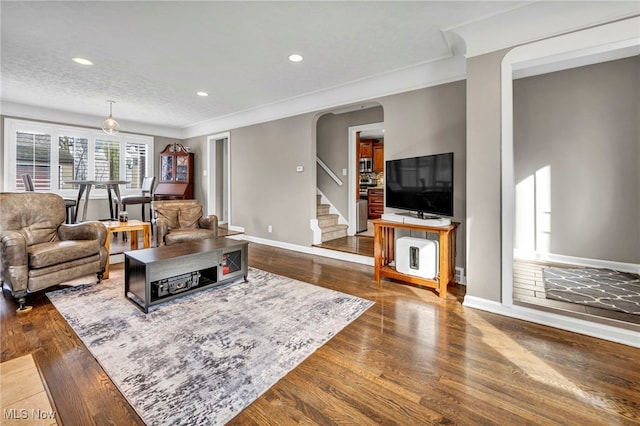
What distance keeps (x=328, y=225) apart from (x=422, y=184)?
2.44 m

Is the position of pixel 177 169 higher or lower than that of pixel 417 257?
higher

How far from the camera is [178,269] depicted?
9.06 feet

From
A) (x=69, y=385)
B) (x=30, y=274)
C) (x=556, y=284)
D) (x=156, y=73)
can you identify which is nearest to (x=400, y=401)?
(x=69, y=385)

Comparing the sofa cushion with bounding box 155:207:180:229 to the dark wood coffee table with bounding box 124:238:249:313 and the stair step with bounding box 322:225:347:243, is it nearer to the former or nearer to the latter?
the dark wood coffee table with bounding box 124:238:249:313

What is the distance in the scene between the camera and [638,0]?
2014 millimetres

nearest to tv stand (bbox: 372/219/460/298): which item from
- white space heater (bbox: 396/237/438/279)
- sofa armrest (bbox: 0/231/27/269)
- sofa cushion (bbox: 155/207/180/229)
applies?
white space heater (bbox: 396/237/438/279)

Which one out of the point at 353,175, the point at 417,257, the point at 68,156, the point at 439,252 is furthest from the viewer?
the point at 68,156

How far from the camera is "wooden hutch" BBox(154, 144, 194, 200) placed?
682 centimetres

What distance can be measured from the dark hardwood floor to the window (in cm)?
419

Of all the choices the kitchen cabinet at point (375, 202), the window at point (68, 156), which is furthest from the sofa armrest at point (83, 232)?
the kitchen cabinet at point (375, 202)

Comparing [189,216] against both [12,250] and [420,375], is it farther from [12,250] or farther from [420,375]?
[420,375]

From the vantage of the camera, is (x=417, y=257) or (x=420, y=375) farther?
(x=417, y=257)

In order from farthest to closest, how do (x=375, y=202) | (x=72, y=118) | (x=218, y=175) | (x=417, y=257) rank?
1. (x=375, y=202)
2. (x=218, y=175)
3. (x=72, y=118)
4. (x=417, y=257)

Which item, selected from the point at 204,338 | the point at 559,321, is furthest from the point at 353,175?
the point at 204,338
